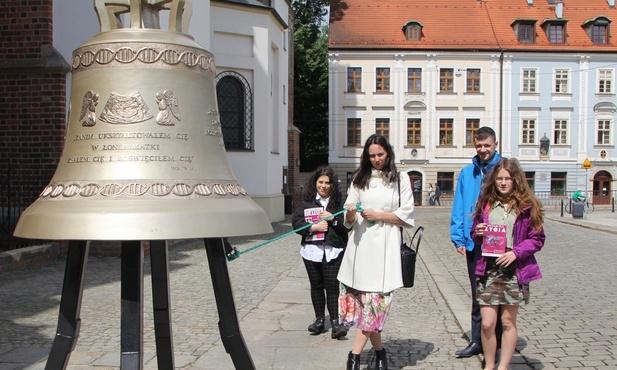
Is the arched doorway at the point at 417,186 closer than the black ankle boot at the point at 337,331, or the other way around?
the black ankle boot at the point at 337,331

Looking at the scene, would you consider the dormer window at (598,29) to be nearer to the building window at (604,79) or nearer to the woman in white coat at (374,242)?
the building window at (604,79)

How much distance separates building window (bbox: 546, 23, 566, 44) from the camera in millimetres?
46312

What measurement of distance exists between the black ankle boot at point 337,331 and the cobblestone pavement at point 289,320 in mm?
87

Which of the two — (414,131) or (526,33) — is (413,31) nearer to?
(414,131)

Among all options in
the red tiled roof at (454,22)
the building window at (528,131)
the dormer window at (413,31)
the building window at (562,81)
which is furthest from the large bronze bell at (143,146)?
the building window at (562,81)

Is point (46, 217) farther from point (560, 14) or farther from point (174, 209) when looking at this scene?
point (560, 14)

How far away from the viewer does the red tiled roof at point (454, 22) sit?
4541 cm

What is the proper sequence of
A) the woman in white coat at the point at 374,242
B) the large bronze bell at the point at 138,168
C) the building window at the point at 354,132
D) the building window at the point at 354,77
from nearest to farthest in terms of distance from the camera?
the large bronze bell at the point at 138,168 → the woman in white coat at the point at 374,242 → the building window at the point at 354,77 → the building window at the point at 354,132

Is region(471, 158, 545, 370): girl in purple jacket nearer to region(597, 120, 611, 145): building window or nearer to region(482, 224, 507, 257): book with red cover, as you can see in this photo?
region(482, 224, 507, 257): book with red cover

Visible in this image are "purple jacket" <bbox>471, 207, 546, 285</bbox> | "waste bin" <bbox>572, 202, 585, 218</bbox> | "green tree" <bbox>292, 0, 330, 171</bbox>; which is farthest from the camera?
"green tree" <bbox>292, 0, 330, 171</bbox>

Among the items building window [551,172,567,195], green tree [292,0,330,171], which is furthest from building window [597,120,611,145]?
green tree [292,0,330,171]

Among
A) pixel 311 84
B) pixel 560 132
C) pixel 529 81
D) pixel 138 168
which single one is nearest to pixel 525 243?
pixel 138 168

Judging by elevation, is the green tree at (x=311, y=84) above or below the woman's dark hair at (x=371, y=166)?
above

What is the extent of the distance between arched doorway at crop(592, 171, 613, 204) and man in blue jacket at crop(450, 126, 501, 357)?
42.7 metres
